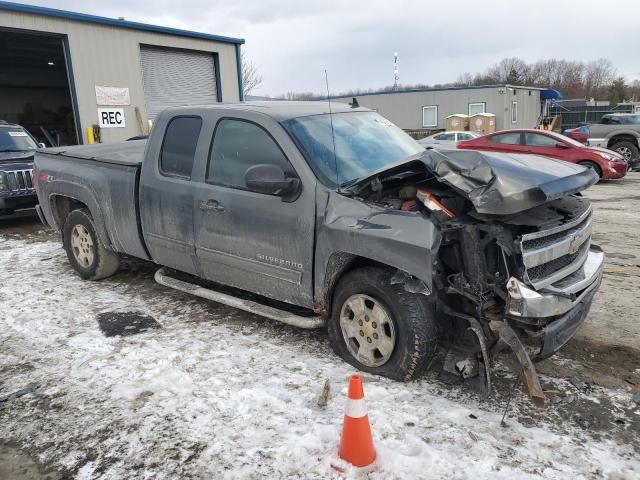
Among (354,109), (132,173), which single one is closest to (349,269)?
(354,109)

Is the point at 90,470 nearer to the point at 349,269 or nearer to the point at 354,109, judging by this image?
the point at 349,269

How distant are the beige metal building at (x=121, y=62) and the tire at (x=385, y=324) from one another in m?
12.9

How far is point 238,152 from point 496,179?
6.75 feet

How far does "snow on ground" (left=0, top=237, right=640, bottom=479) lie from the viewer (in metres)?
2.71

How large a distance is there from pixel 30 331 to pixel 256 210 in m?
2.36

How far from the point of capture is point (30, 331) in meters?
4.58

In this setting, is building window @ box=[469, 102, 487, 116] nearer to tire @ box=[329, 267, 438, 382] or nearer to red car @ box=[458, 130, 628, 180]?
red car @ box=[458, 130, 628, 180]

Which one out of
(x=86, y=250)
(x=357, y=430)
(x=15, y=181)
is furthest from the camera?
(x=15, y=181)

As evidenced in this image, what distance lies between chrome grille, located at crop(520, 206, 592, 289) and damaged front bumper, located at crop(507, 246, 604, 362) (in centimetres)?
7

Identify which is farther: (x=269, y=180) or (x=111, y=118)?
(x=111, y=118)

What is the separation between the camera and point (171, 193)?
4.61 meters

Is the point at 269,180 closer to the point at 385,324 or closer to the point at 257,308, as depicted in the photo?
the point at 257,308

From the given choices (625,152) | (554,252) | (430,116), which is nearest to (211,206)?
(554,252)

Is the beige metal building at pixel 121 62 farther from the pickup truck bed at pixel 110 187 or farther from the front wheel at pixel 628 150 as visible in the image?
the front wheel at pixel 628 150
